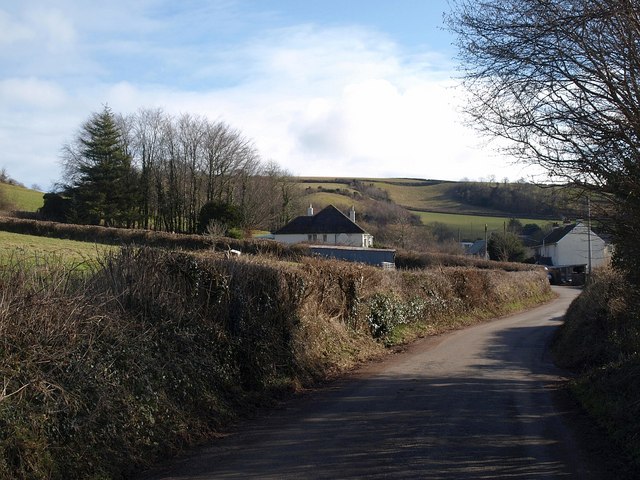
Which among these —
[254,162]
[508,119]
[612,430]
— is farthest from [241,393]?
[254,162]

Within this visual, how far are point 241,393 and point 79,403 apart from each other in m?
3.95

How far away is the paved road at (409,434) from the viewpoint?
24.1ft

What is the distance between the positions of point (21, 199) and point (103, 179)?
1601 centimetres

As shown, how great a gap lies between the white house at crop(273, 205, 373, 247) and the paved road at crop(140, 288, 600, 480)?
56.2 meters

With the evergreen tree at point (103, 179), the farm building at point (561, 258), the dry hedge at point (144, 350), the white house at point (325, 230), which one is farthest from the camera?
the farm building at point (561, 258)

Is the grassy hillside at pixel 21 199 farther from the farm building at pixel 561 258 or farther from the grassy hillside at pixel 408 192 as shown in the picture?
the farm building at pixel 561 258

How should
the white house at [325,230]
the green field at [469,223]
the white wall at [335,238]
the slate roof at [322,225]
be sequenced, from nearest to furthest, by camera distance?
1. the white wall at [335,238]
2. the white house at [325,230]
3. the slate roof at [322,225]
4. the green field at [469,223]

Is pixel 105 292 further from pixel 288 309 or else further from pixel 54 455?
pixel 288 309

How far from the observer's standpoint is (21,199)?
73188 mm

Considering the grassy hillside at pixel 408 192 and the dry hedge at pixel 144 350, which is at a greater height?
the grassy hillside at pixel 408 192

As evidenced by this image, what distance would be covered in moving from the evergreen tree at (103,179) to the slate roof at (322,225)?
1692 centimetres

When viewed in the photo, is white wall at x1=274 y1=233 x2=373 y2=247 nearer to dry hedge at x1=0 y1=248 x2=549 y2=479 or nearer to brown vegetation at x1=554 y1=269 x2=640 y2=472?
brown vegetation at x1=554 y1=269 x2=640 y2=472

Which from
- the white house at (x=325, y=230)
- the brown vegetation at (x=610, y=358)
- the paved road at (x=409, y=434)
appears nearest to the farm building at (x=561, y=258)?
the white house at (x=325, y=230)

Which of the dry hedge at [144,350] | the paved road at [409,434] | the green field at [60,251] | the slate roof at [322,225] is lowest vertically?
the paved road at [409,434]
